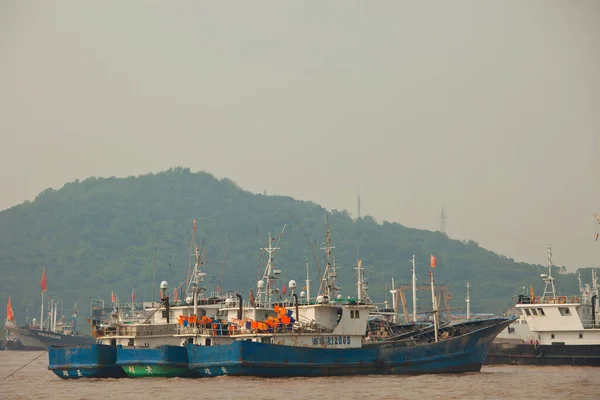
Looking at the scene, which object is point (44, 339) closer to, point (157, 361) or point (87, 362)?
point (87, 362)

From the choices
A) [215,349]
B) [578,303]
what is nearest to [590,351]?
[578,303]

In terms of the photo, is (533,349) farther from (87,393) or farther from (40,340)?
(40,340)

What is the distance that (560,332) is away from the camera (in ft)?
224

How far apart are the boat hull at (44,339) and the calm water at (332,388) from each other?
71.3 meters

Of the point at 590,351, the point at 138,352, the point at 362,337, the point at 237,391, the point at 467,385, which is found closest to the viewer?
the point at 237,391

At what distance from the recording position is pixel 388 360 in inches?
2222

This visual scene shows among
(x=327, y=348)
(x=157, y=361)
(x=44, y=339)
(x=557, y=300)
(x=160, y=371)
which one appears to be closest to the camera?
(x=157, y=361)

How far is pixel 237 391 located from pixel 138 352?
10085 mm

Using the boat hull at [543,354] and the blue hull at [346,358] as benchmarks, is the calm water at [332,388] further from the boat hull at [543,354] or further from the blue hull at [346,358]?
the boat hull at [543,354]

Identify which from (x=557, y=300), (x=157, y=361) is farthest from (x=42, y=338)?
(x=557, y=300)

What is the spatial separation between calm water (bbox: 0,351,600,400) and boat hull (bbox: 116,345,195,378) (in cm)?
74

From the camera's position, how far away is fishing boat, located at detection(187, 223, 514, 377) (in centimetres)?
5206

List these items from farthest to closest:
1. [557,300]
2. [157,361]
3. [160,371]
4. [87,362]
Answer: [557,300] < [87,362] < [160,371] < [157,361]

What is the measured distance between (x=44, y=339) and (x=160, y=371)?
81.1m
